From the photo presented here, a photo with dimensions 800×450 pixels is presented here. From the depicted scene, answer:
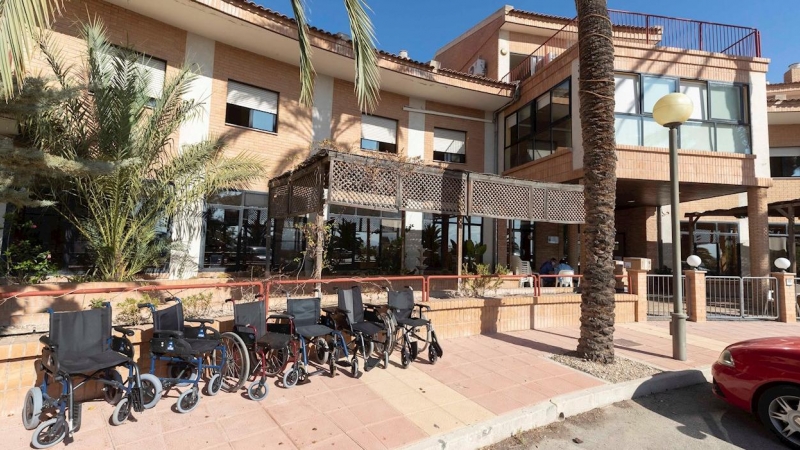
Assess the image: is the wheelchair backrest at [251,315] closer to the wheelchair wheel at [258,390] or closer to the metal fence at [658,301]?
A: the wheelchair wheel at [258,390]

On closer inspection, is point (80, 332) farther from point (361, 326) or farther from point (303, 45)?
point (303, 45)

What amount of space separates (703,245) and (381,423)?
18694mm

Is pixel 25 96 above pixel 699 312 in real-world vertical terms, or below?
above

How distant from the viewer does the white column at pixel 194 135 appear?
8547 millimetres

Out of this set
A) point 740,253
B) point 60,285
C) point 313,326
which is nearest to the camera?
point 313,326

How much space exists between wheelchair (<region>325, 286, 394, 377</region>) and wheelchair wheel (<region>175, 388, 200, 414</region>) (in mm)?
1783

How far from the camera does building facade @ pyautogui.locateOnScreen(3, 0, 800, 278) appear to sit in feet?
30.8

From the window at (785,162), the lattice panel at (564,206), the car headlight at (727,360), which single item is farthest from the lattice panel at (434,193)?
the window at (785,162)

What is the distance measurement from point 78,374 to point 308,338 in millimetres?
2174

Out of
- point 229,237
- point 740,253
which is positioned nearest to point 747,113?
point 740,253

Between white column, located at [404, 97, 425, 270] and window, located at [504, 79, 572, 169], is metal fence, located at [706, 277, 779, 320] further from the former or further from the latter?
white column, located at [404, 97, 425, 270]

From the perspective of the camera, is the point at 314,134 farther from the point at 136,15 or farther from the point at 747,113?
the point at 747,113

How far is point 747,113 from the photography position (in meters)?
11.2

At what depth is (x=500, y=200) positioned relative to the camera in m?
8.77
